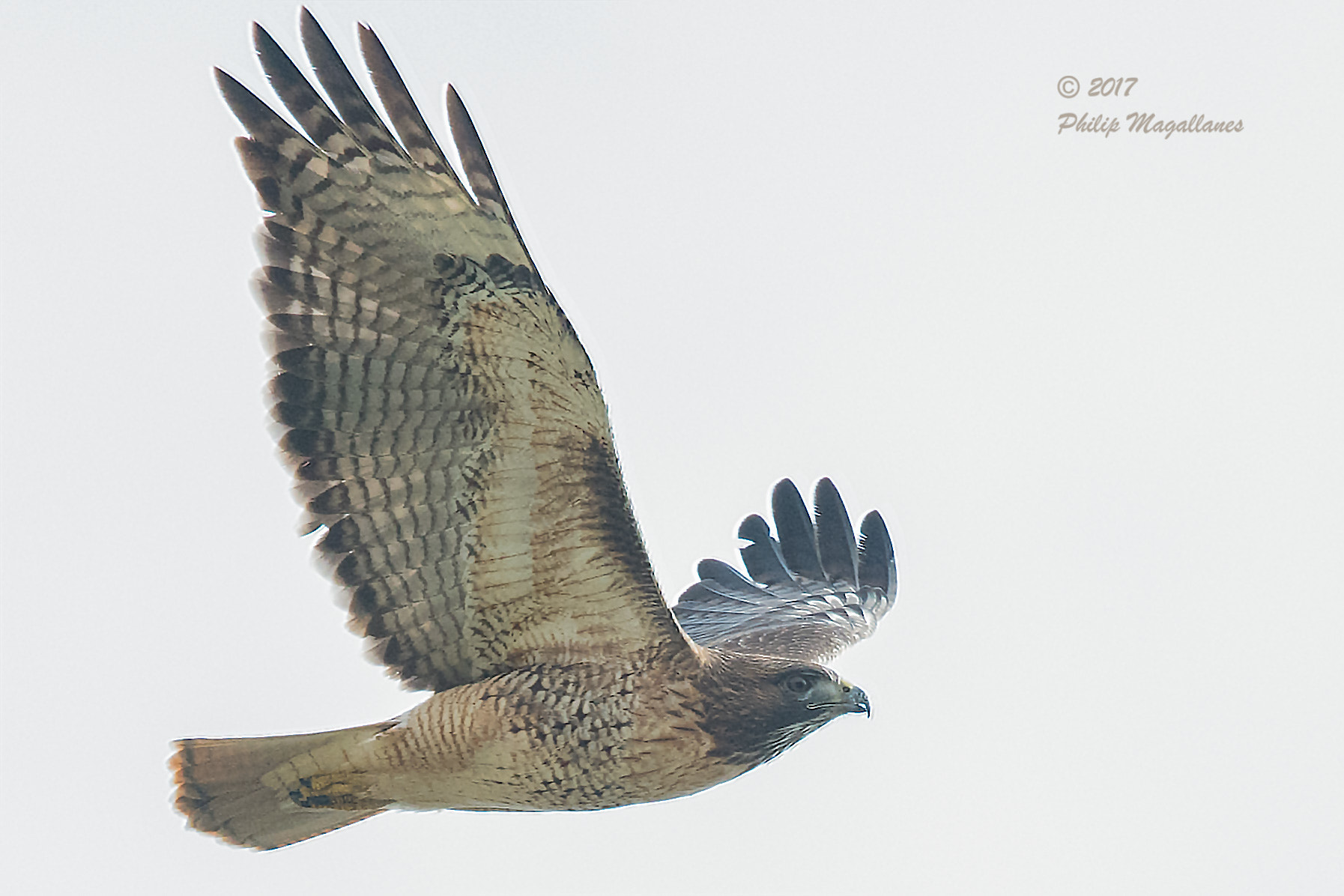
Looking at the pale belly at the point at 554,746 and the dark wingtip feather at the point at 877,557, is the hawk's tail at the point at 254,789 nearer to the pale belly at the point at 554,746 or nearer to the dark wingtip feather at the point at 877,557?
the pale belly at the point at 554,746

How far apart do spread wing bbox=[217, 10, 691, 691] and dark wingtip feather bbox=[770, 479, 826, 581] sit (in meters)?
3.70

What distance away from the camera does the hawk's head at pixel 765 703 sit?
24.0 ft

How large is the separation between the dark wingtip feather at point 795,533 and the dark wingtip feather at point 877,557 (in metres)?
0.28

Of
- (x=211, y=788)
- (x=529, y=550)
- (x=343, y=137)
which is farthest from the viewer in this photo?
(x=211, y=788)

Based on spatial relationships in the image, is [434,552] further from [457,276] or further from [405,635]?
[457,276]

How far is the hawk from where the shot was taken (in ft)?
22.0

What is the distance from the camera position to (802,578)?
1090 cm

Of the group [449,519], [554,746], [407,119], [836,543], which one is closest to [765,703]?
[554,746]

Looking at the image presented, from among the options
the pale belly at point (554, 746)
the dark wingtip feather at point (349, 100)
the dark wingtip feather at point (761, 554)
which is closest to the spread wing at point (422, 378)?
the dark wingtip feather at point (349, 100)

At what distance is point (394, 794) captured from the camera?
7.48 m

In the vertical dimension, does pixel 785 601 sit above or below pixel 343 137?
below

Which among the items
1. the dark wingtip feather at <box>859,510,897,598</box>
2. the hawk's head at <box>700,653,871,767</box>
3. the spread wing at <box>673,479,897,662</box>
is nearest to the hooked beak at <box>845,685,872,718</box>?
the hawk's head at <box>700,653,871,767</box>

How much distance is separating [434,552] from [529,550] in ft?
1.37

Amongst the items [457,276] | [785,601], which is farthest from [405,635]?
[785,601]
